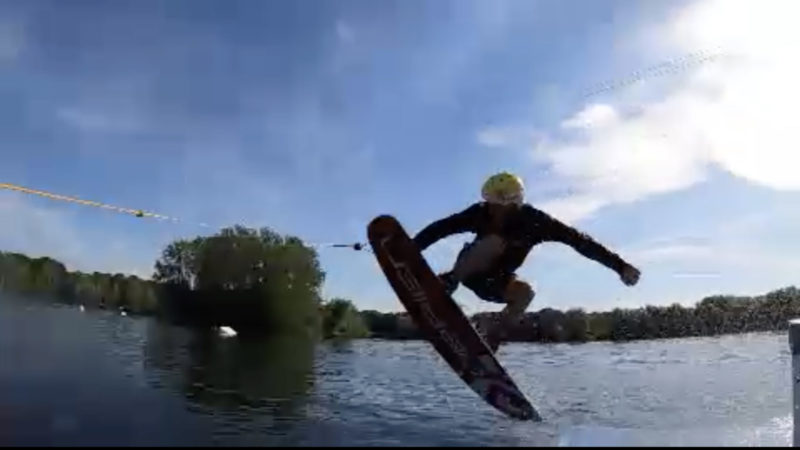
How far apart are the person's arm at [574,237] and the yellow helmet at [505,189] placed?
303mm

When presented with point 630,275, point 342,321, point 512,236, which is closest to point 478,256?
point 512,236

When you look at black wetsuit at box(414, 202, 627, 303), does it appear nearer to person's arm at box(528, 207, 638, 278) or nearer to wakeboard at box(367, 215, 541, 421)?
person's arm at box(528, 207, 638, 278)

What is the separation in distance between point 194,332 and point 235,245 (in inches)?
662

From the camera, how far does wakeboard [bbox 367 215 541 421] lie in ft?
38.8

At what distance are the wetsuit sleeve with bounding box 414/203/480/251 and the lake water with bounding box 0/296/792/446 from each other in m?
2.61

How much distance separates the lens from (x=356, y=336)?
291 ft

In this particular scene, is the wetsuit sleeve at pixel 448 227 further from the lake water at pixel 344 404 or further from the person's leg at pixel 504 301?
the lake water at pixel 344 404

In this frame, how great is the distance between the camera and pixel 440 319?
1201 centimetres

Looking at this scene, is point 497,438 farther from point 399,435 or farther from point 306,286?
point 306,286

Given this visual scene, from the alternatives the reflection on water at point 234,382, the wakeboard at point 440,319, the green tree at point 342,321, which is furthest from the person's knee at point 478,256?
the green tree at point 342,321

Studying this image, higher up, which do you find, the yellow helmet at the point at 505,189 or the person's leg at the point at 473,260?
the yellow helmet at the point at 505,189

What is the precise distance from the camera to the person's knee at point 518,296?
12000mm

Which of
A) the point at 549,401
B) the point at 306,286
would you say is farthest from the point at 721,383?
the point at 306,286

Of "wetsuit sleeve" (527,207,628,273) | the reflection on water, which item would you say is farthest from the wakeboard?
the reflection on water
